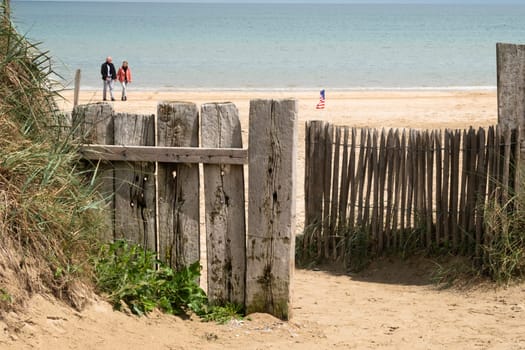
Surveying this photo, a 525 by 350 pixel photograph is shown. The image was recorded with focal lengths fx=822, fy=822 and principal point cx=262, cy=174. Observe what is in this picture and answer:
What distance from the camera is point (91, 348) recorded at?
4.97 m

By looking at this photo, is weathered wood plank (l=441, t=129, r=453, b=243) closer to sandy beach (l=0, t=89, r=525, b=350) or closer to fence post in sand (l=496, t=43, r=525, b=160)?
sandy beach (l=0, t=89, r=525, b=350)

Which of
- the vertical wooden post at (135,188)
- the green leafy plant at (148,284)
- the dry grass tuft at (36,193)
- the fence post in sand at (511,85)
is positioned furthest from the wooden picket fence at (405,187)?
the dry grass tuft at (36,193)

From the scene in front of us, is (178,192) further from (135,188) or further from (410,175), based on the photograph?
(410,175)

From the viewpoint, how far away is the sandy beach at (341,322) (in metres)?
5.05

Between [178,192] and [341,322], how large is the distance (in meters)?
1.65

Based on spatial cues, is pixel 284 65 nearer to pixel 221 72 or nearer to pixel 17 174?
pixel 221 72

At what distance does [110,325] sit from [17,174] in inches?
44.8

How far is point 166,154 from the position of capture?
5824mm

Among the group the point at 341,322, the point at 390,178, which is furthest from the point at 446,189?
the point at 341,322

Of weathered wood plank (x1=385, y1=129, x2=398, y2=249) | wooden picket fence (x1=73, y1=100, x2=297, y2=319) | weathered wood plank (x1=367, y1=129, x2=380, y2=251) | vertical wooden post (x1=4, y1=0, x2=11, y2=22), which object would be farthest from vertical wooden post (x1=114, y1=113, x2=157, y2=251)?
weathered wood plank (x1=385, y1=129, x2=398, y2=249)

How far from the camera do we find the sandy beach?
505 cm

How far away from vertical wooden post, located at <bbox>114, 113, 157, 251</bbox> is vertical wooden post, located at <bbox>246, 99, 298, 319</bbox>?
733 mm

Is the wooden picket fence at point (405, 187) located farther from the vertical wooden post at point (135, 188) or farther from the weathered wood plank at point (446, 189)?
the vertical wooden post at point (135, 188)

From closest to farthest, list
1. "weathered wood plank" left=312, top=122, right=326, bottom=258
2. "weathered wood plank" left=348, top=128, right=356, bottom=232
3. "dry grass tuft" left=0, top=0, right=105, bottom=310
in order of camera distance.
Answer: "dry grass tuft" left=0, top=0, right=105, bottom=310 < "weathered wood plank" left=348, top=128, right=356, bottom=232 < "weathered wood plank" left=312, top=122, right=326, bottom=258
